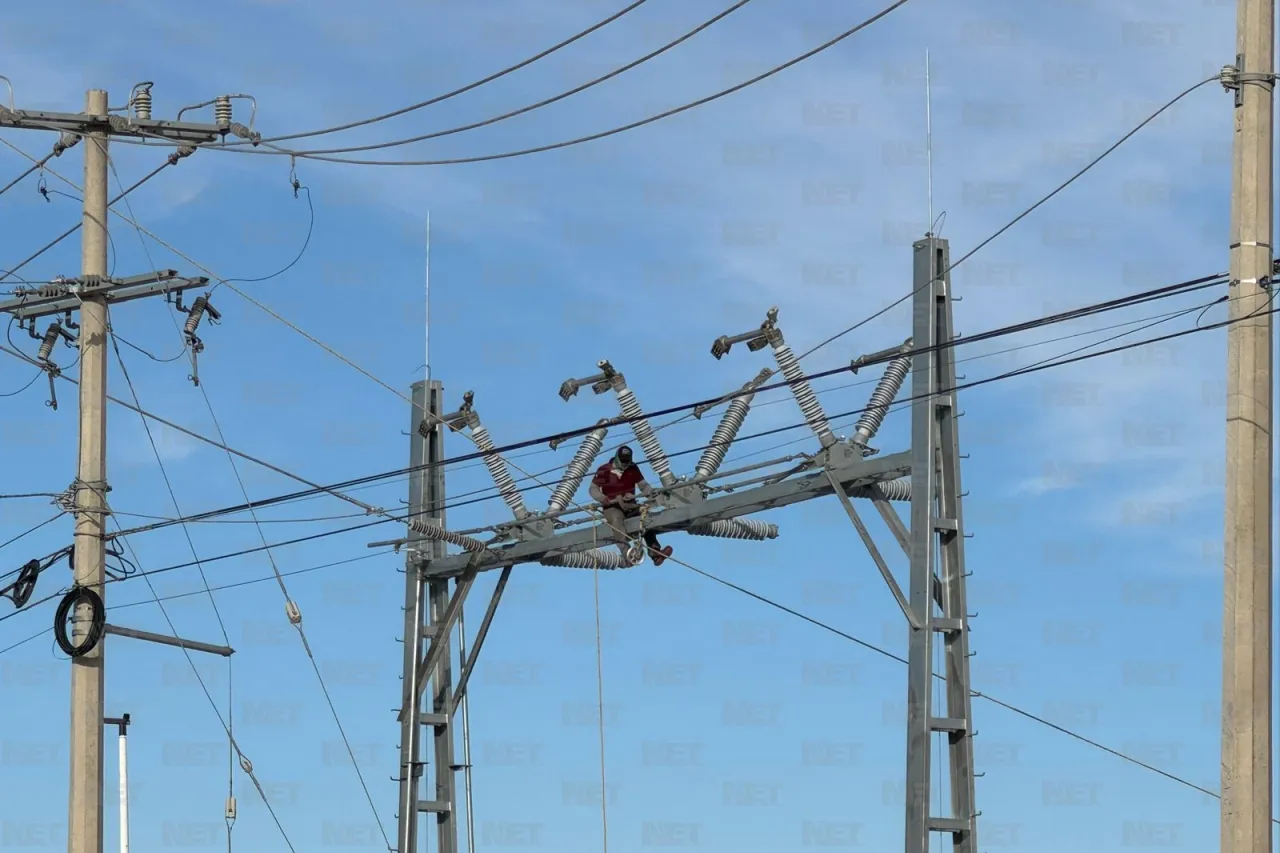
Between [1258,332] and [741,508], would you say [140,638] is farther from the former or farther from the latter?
[1258,332]

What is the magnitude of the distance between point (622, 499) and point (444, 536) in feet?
9.84

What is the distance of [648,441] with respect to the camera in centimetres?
2419

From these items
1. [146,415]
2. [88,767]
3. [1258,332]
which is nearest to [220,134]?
[146,415]

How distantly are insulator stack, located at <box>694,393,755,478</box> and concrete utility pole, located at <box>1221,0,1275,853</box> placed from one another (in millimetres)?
9546

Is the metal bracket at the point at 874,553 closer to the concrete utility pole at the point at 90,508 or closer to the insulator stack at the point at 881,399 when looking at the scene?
the insulator stack at the point at 881,399

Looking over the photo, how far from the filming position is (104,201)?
22656mm

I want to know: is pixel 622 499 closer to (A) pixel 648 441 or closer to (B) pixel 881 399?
(A) pixel 648 441

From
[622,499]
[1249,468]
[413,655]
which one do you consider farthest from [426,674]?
[1249,468]

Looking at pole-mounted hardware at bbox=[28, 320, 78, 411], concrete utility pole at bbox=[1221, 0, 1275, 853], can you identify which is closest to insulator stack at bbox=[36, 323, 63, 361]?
pole-mounted hardware at bbox=[28, 320, 78, 411]

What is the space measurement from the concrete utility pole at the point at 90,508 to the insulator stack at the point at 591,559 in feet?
18.8

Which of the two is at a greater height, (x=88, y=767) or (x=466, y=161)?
(x=466, y=161)

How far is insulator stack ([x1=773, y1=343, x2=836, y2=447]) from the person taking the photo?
72.7 ft

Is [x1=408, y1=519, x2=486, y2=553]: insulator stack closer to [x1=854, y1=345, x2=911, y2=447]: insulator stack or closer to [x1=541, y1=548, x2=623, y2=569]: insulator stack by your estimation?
[x1=541, y1=548, x2=623, y2=569]: insulator stack

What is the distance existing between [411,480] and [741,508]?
6305mm
